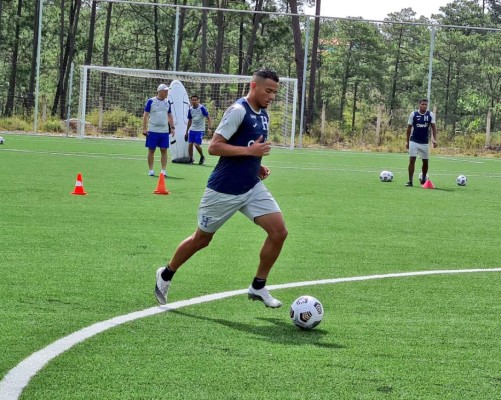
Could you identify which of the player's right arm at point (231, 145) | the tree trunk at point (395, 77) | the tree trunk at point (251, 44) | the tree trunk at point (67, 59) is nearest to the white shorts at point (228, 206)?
the player's right arm at point (231, 145)

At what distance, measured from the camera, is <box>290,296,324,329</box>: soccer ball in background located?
6930 mm

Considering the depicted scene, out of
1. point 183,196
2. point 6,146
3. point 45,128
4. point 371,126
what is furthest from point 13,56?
point 183,196

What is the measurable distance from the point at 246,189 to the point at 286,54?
6698 cm

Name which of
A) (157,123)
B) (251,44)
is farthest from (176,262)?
(251,44)

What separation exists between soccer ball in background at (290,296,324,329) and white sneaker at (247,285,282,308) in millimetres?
684

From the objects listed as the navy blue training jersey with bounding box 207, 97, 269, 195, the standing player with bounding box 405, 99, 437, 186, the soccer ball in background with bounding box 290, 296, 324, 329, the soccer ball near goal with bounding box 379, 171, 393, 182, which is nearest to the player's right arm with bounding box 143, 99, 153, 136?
the standing player with bounding box 405, 99, 437, 186

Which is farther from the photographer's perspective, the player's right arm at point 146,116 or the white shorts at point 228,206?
the player's right arm at point 146,116

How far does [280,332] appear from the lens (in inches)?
273

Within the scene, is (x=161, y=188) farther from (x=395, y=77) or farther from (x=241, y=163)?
(x=395, y=77)

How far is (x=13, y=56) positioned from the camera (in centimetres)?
6619

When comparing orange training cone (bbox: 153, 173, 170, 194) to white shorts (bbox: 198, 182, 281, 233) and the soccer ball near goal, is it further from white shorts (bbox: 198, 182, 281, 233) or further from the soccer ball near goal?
white shorts (bbox: 198, 182, 281, 233)

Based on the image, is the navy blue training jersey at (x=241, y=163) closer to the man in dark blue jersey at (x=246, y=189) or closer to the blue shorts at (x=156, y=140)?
the man in dark blue jersey at (x=246, y=189)

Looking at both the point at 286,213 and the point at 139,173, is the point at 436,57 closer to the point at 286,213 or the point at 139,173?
the point at 139,173

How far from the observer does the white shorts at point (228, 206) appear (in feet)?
25.5
